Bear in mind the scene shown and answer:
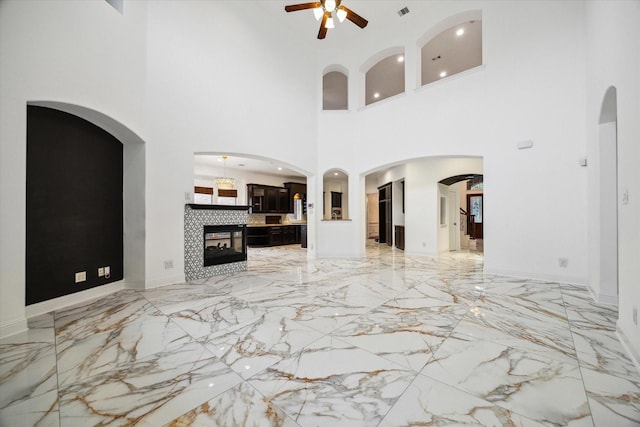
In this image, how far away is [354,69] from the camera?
6.91 m

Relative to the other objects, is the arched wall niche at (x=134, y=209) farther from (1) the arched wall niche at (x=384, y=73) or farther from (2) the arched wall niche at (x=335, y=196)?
(2) the arched wall niche at (x=335, y=196)

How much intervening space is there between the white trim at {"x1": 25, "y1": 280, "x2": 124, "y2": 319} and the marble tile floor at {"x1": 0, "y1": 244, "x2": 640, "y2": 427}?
0.15 m

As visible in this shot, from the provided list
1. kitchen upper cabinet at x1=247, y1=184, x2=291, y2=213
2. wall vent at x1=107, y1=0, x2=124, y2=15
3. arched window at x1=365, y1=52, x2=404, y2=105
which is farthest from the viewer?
kitchen upper cabinet at x1=247, y1=184, x2=291, y2=213

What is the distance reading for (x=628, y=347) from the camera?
2000mm

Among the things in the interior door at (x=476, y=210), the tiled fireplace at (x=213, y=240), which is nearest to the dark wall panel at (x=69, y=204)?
the tiled fireplace at (x=213, y=240)

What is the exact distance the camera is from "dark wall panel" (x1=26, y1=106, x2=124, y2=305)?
2936 mm

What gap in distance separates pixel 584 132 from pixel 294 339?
204 inches

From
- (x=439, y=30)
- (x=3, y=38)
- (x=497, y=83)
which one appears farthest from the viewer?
(x=439, y=30)

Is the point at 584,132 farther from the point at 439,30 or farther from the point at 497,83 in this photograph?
the point at 439,30

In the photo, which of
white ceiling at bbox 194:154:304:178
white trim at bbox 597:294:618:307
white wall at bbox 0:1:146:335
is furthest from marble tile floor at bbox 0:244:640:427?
white ceiling at bbox 194:154:304:178

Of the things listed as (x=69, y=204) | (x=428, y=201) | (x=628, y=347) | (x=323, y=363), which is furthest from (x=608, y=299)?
(x=69, y=204)

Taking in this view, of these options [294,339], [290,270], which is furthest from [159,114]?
[294,339]

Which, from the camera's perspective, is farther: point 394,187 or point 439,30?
point 394,187

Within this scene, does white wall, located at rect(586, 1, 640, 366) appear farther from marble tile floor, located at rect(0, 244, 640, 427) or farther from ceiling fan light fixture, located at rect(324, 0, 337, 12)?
ceiling fan light fixture, located at rect(324, 0, 337, 12)
